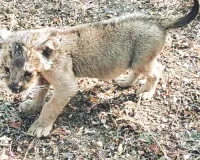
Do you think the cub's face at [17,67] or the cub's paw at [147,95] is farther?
the cub's paw at [147,95]

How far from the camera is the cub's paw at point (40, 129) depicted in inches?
240

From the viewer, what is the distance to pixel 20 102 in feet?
22.0

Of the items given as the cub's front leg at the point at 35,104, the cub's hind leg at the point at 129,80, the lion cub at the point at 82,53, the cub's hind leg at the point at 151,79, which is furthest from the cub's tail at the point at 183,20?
the cub's front leg at the point at 35,104

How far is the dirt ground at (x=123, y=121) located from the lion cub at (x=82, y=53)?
0.93ft

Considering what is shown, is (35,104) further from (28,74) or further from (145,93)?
(145,93)

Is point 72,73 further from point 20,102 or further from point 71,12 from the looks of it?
point 71,12

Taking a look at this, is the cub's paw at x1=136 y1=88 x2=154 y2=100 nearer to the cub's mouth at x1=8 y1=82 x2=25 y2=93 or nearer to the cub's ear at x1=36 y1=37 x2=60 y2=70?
the cub's ear at x1=36 y1=37 x2=60 y2=70

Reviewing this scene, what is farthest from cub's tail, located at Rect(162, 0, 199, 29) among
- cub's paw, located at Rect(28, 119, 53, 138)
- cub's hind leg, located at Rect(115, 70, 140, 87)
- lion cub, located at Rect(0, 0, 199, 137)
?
cub's paw, located at Rect(28, 119, 53, 138)

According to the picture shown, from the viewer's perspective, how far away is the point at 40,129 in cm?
610

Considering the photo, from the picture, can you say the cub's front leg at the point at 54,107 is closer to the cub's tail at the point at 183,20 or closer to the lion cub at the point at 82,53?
the lion cub at the point at 82,53

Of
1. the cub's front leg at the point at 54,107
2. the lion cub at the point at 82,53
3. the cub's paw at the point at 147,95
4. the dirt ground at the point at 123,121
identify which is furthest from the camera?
the cub's paw at the point at 147,95

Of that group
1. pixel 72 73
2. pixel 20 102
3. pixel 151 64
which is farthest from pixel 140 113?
pixel 20 102

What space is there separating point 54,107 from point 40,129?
1.36ft

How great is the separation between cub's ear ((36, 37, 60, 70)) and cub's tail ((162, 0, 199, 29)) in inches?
66.1
